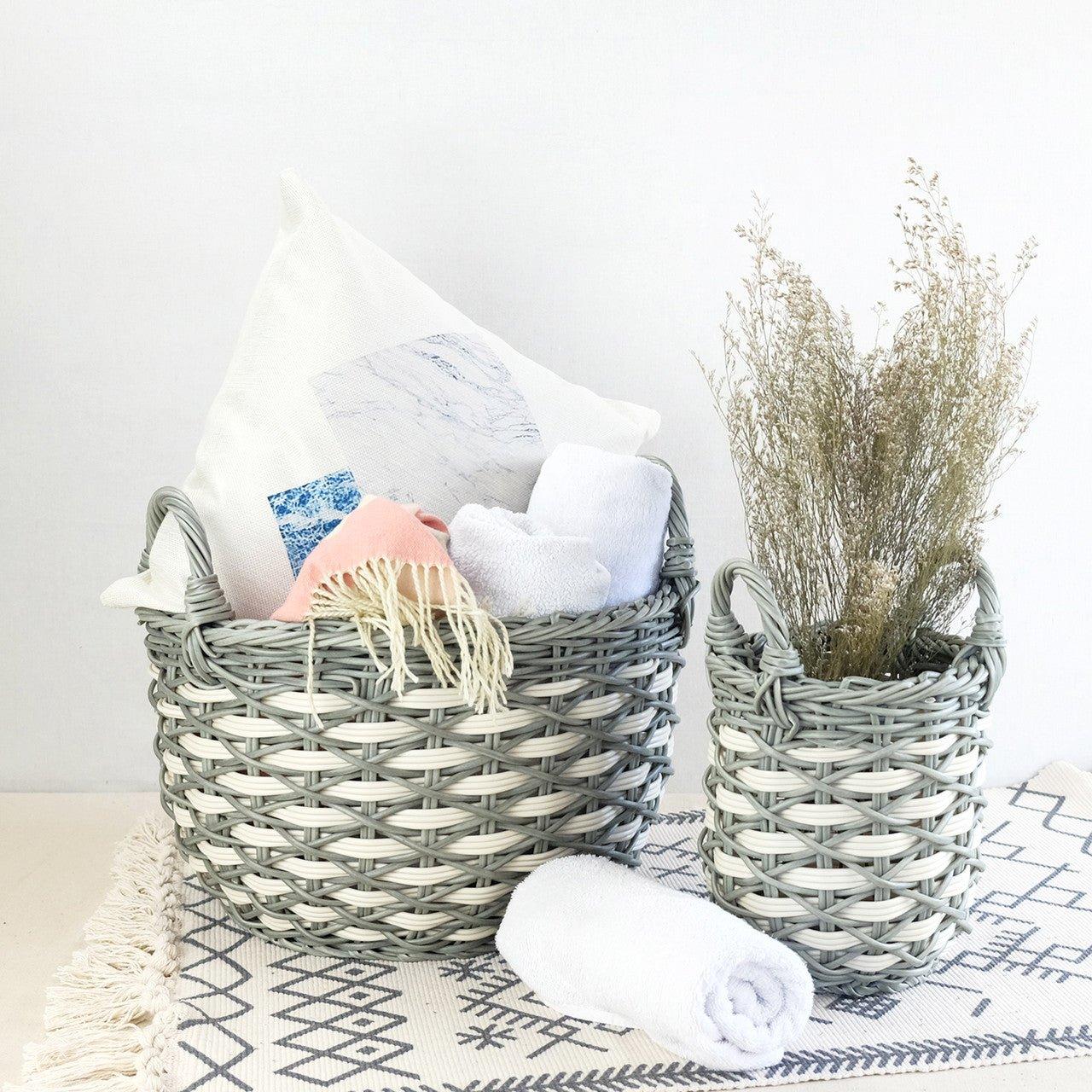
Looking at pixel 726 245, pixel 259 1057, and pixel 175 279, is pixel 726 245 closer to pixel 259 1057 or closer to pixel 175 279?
pixel 175 279

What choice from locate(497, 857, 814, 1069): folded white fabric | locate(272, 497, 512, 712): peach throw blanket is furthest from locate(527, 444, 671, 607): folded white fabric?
locate(497, 857, 814, 1069): folded white fabric

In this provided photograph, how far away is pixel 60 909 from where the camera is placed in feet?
3.38

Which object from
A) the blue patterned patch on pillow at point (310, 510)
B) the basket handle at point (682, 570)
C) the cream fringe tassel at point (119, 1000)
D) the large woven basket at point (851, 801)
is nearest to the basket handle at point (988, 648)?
the large woven basket at point (851, 801)

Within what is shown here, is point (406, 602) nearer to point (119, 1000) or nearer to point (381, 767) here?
point (381, 767)

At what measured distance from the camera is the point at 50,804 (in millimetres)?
1312

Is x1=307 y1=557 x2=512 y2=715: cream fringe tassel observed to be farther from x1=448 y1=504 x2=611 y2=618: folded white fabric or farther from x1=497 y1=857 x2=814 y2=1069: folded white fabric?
x1=497 y1=857 x2=814 y2=1069: folded white fabric

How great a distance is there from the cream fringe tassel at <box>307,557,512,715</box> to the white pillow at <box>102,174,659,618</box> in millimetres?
147

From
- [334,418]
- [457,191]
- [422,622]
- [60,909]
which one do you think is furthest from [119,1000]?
[457,191]

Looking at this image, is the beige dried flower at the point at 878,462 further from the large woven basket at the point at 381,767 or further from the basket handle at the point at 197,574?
the basket handle at the point at 197,574

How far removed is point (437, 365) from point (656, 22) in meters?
0.57

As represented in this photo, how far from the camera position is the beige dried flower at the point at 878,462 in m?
0.83

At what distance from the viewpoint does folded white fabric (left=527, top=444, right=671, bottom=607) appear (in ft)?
2.98

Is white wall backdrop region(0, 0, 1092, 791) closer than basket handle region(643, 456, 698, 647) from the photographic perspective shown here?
No

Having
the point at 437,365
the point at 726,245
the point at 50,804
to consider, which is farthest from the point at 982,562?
the point at 50,804
